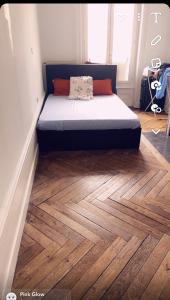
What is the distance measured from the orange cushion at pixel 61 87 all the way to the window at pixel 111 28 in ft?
6.71

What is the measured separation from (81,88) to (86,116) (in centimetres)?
70

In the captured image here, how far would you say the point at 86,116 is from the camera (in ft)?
7.97

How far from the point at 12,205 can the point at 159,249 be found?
88cm

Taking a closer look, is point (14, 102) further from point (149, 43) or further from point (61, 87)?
point (61, 87)

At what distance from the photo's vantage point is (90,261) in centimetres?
128

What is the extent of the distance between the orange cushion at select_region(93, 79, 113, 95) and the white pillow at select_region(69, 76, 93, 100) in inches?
5.0

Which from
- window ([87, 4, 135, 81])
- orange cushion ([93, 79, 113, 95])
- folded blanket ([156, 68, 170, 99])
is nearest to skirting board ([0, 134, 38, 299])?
window ([87, 4, 135, 81])

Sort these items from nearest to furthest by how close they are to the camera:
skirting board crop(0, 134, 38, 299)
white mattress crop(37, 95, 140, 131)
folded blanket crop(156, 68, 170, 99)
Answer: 1. skirting board crop(0, 134, 38, 299)
2. white mattress crop(37, 95, 140, 131)
3. folded blanket crop(156, 68, 170, 99)

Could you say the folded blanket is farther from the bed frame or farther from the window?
the window

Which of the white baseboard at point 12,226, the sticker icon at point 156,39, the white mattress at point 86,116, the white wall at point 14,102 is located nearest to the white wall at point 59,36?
the white wall at point 14,102

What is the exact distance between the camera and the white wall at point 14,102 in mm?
1142

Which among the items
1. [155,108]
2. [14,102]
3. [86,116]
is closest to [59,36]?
[14,102]

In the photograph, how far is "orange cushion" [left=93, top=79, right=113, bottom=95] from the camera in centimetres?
312

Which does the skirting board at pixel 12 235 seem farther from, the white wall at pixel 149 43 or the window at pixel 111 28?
the white wall at pixel 149 43
